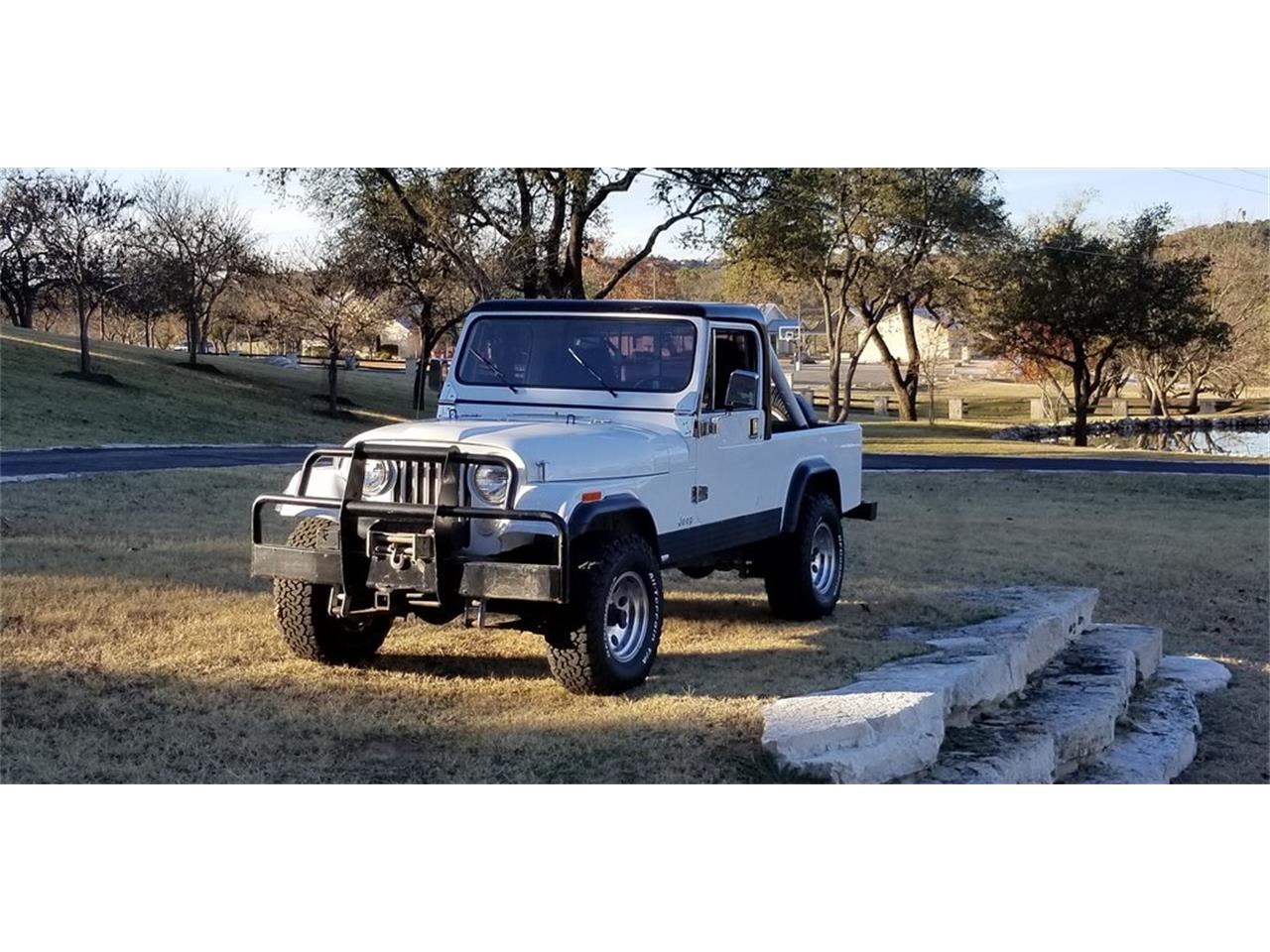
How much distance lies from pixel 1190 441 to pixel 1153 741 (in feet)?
129

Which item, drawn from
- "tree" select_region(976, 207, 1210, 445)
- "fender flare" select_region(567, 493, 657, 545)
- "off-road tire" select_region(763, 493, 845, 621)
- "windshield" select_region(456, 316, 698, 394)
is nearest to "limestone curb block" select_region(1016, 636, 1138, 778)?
"off-road tire" select_region(763, 493, 845, 621)

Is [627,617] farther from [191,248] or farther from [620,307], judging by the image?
[191,248]

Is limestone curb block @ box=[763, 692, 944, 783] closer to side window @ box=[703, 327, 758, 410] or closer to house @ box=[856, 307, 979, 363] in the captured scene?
side window @ box=[703, 327, 758, 410]

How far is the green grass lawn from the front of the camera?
94.4 ft

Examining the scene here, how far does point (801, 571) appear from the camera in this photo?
10.1m

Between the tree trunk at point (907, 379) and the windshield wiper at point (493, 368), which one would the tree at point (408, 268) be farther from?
the windshield wiper at point (493, 368)

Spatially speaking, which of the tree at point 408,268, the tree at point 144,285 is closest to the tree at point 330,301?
the tree at point 408,268

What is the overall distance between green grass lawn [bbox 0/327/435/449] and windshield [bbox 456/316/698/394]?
56.5 feet

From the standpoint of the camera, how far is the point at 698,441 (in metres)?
8.81

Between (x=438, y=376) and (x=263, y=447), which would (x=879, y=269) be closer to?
(x=263, y=447)

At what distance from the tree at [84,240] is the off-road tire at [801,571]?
97.8 ft

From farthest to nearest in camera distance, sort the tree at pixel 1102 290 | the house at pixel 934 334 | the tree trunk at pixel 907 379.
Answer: the house at pixel 934 334, the tree trunk at pixel 907 379, the tree at pixel 1102 290

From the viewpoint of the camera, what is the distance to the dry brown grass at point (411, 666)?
6.83 metres

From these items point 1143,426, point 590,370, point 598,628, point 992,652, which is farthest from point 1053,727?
point 1143,426
